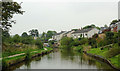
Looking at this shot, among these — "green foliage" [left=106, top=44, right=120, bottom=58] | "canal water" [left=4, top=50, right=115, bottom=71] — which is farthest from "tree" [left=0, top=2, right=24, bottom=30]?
"green foliage" [left=106, top=44, right=120, bottom=58]

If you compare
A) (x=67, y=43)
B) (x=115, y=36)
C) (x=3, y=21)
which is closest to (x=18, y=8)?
(x=3, y=21)

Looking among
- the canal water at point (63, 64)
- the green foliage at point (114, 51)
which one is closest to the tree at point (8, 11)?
the canal water at point (63, 64)

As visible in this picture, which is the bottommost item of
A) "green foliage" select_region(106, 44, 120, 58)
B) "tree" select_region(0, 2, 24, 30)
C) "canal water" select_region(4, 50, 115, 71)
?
"canal water" select_region(4, 50, 115, 71)

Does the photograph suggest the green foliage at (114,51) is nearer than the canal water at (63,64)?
Yes

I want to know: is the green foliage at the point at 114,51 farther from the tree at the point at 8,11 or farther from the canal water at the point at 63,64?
the tree at the point at 8,11

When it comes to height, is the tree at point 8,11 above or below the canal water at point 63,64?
above

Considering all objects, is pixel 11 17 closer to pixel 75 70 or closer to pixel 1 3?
pixel 1 3

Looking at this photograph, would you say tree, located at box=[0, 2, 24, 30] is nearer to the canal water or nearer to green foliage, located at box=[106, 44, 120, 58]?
the canal water

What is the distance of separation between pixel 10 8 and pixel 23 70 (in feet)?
28.4

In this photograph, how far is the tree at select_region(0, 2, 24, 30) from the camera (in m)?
18.8

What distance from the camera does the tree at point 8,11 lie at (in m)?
18.8

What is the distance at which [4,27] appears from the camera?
1991 centimetres

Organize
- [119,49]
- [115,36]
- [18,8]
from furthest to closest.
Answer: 1. [115,36]
2. [119,49]
3. [18,8]

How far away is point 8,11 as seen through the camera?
63.7 ft
